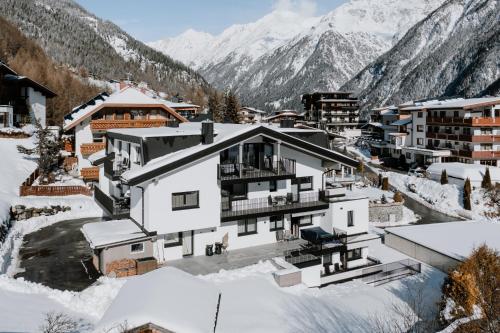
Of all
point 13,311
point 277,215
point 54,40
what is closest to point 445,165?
point 277,215

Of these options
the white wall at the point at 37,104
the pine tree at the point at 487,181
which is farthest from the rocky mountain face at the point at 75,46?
the pine tree at the point at 487,181

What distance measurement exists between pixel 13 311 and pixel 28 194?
74.9 feet

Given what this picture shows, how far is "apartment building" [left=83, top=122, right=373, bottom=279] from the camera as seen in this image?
79.2 ft

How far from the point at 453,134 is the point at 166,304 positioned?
64618mm

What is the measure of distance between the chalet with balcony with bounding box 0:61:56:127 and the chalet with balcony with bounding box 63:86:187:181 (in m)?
24.4

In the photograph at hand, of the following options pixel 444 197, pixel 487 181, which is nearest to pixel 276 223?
pixel 444 197

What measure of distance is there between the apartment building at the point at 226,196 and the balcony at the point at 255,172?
0.06 meters

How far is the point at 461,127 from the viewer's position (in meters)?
66.9

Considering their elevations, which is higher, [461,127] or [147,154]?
[461,127]

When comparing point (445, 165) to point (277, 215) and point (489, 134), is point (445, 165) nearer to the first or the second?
point (489, 134)

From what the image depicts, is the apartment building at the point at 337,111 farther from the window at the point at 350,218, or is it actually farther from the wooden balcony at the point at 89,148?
the window at the point at 350,218

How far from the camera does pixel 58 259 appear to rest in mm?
26203

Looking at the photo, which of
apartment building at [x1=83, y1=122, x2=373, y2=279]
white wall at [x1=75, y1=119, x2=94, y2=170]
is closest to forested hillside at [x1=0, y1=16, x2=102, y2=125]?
white wall at [x1=75, y1=119, x2=94, y2=170]

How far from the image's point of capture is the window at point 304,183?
2989 centimetres
